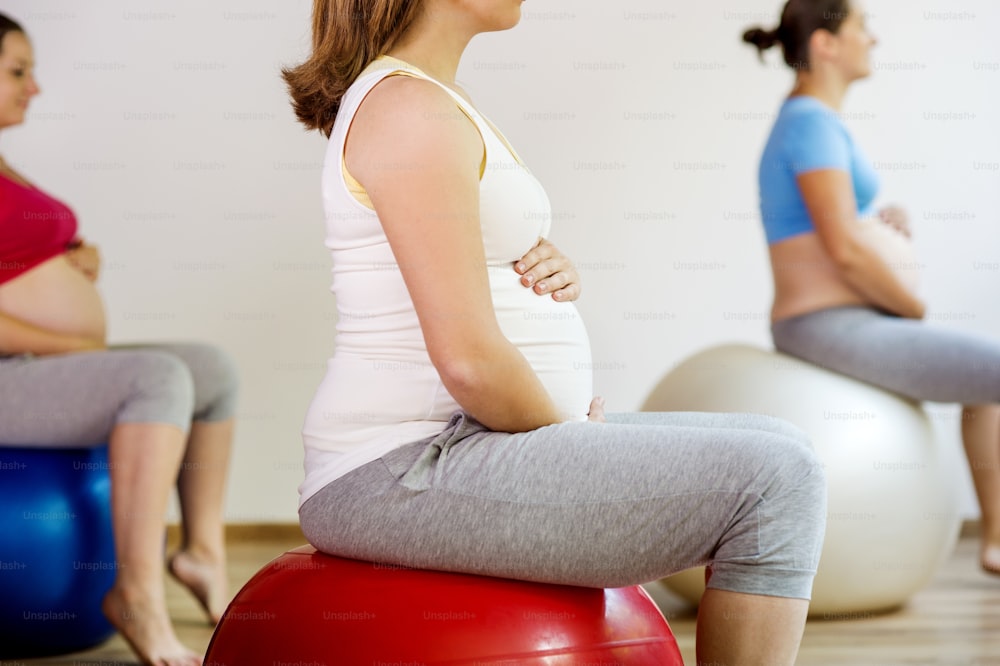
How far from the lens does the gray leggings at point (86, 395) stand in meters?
1.89

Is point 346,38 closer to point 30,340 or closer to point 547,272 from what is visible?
point 547,272

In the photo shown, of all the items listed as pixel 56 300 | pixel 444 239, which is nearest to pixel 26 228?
pixel 56 300

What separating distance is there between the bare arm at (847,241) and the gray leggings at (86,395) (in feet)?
4.32

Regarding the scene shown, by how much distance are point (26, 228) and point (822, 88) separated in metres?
1.67

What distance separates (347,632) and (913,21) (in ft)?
9.31

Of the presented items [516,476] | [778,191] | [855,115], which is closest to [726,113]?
[855,115]

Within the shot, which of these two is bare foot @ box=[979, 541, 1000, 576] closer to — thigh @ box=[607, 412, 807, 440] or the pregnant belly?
thigh @ box=[607, 412, 807, 440]

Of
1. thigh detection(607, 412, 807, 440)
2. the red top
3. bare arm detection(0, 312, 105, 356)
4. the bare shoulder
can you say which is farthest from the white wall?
the bare shoulder

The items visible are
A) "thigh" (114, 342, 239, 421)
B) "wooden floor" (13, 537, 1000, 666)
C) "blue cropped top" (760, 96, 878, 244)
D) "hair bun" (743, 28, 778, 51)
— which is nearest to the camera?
"wooden floor" (13, 537, 1000, 666)

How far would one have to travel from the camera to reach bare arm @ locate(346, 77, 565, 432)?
1014mm

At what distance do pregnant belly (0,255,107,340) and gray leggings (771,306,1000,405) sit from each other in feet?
4.81

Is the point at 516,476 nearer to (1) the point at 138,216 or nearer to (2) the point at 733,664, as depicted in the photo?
(2) the point at 733,664

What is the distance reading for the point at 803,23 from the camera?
7.96ft

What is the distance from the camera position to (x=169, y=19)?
3119 mm
